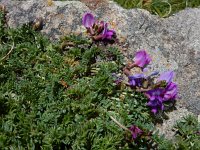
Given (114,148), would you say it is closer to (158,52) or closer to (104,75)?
(104,75)

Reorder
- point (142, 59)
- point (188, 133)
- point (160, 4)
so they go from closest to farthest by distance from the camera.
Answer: point (188, 133) < point (142, 59) < point (160, 4)

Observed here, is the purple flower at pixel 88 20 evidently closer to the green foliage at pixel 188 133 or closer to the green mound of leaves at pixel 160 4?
the green foliage at pixel 188 133

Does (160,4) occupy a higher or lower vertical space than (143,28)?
lower

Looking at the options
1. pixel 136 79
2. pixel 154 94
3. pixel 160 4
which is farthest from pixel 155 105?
pixel 160 4

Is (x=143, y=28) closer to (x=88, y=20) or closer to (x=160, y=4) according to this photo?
(x=88, y=20)

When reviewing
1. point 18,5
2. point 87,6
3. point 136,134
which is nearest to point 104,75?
point 136,134

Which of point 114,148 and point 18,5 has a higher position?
point 18,5

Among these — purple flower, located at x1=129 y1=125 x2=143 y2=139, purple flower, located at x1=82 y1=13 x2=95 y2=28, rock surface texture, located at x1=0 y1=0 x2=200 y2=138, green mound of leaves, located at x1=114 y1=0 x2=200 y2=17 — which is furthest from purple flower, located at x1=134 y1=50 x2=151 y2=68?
green mound of leaves, located at x1=114 y1=0 x2=200 y2=17

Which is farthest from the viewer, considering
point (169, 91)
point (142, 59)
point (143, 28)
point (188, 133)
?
point (143, 28)
